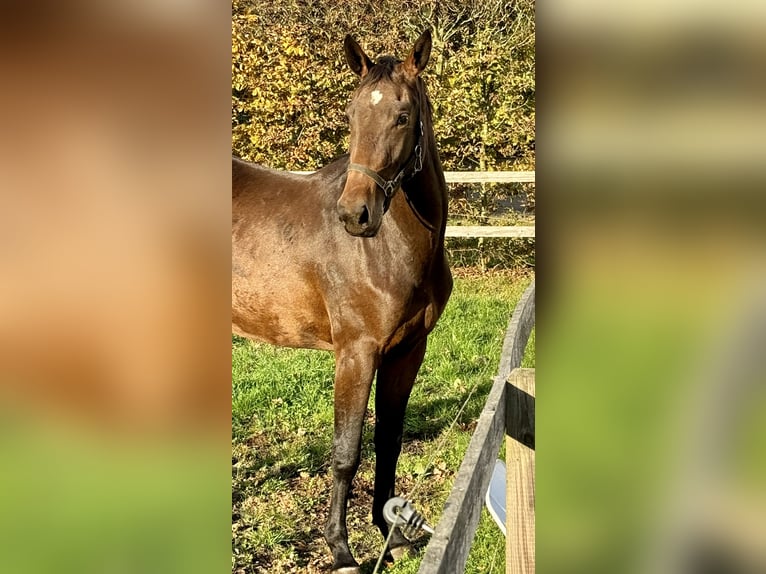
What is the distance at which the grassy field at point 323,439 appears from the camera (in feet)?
4.88

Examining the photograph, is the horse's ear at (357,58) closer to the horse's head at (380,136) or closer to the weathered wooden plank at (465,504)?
the horse's head at (380,136)

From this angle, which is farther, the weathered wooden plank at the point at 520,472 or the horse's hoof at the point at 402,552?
the horse's hoof at the point at 402,552

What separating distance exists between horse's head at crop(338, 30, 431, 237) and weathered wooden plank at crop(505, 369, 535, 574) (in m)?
0.33

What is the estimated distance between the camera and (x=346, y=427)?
1331 mm

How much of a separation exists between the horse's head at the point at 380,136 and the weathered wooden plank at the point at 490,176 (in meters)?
1.55

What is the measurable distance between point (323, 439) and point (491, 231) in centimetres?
114

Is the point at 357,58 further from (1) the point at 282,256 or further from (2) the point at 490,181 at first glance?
(2) the point at 490,181

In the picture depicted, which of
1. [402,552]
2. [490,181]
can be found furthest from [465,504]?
[490,181]

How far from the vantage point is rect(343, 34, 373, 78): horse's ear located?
107 centimetres
